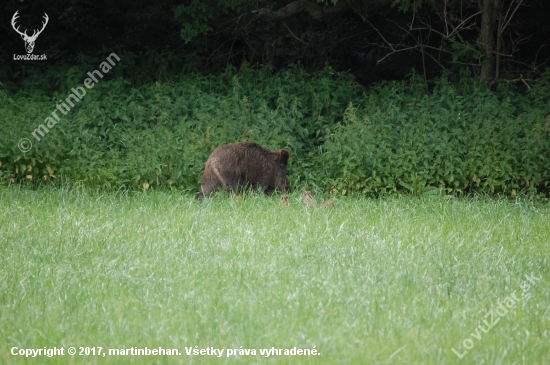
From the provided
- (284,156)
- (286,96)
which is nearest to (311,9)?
(286,96)

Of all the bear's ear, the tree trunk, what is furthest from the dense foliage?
the bear's ear

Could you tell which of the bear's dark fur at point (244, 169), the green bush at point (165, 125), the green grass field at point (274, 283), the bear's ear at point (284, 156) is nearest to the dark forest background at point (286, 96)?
the green bush at point (165, 125)

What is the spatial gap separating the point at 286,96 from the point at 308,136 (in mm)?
785

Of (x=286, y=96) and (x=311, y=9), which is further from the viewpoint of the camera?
(x=311, y=9)

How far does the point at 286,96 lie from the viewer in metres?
11.6

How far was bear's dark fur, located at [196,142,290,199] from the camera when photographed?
891cm

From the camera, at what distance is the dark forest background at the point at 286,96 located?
9.63 metres

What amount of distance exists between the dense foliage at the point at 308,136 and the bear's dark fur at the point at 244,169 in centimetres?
68

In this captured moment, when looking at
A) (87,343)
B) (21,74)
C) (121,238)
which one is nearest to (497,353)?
(87,343)

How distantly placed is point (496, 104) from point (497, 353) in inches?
287

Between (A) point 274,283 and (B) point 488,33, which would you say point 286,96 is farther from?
(A) point 274,283

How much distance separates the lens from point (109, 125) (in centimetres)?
1073

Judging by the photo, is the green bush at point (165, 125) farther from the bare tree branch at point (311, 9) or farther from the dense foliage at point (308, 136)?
the bare tree branch at point (311, 9)

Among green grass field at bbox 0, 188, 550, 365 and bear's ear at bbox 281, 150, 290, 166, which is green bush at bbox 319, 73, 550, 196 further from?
green grass field at bbox 0, 188, 550, 365
